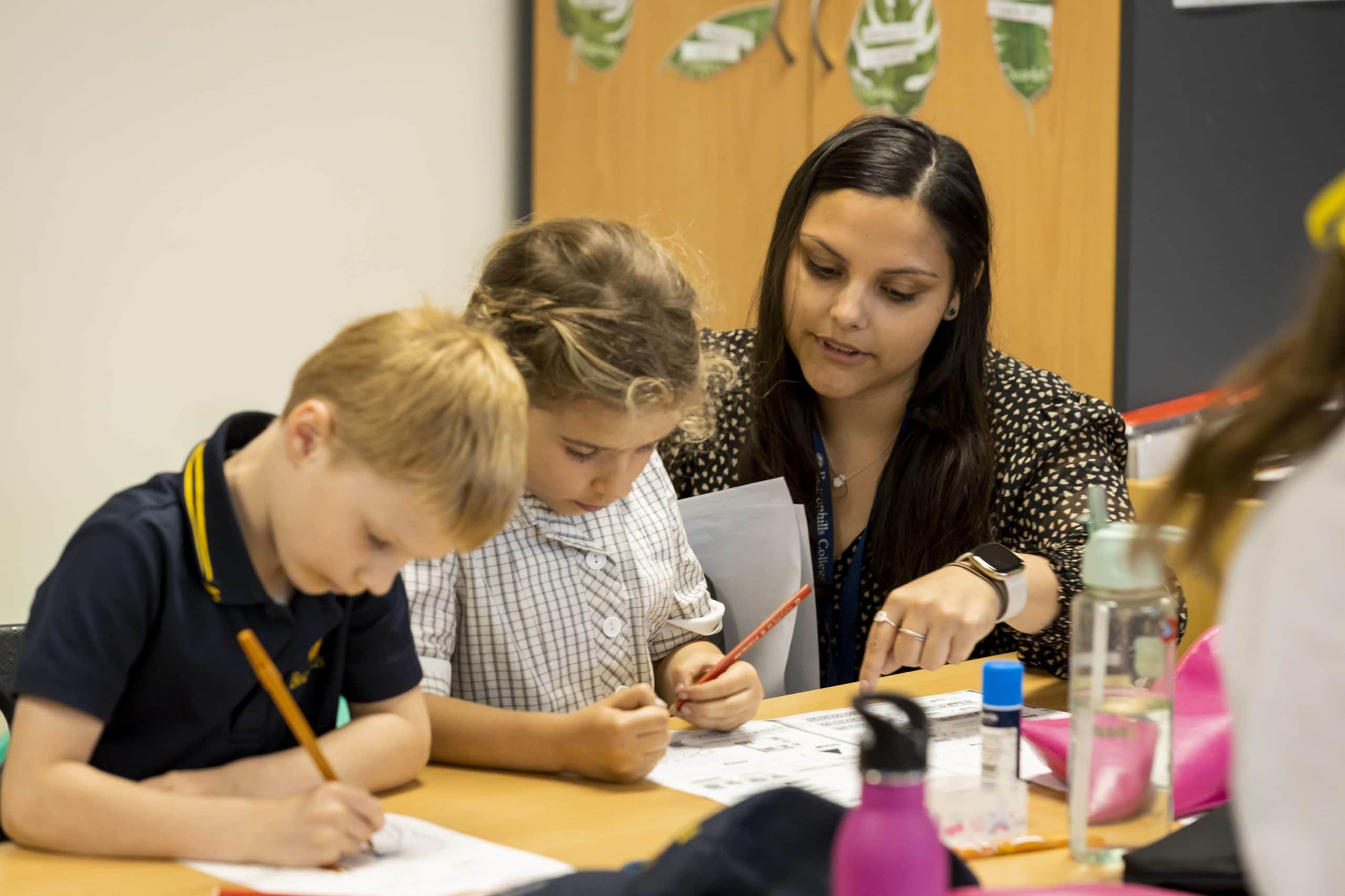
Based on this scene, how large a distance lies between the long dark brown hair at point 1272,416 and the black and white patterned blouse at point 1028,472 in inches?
38.7

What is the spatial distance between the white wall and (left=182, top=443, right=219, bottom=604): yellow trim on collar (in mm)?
1713

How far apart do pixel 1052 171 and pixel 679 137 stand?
2.67 feet

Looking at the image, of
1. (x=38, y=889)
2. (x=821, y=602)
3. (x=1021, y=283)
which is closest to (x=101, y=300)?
(x=821, y=602)

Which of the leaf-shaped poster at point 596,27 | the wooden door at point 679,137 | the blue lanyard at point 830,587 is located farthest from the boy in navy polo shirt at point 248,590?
the leaf-shaped poster at point 596,27

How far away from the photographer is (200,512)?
1.05m

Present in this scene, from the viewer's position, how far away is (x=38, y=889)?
35.9 inches

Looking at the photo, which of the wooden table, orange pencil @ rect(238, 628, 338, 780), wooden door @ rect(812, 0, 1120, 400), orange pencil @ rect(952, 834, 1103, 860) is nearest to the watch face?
the wooden table

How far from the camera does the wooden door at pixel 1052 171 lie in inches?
98.5

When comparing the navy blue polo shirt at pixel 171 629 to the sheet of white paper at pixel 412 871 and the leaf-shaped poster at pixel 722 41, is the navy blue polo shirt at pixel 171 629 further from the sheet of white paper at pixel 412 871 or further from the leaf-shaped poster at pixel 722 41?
the leaf-shaped poster at pixel 722 41

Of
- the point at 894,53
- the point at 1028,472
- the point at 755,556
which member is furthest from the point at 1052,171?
the point at 755,556

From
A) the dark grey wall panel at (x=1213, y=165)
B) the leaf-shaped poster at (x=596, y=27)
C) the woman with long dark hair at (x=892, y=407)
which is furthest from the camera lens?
the leaf-shaped poster at (x=596, y=27)

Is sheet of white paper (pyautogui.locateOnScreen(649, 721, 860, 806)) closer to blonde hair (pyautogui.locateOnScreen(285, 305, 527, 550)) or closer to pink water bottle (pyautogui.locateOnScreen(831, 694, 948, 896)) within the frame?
blonde hair (pyautogui.locateOnScreen(285, 305, 527, 550))

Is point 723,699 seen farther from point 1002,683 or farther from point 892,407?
point 892,407

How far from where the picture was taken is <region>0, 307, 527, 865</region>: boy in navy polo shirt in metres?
0.97
